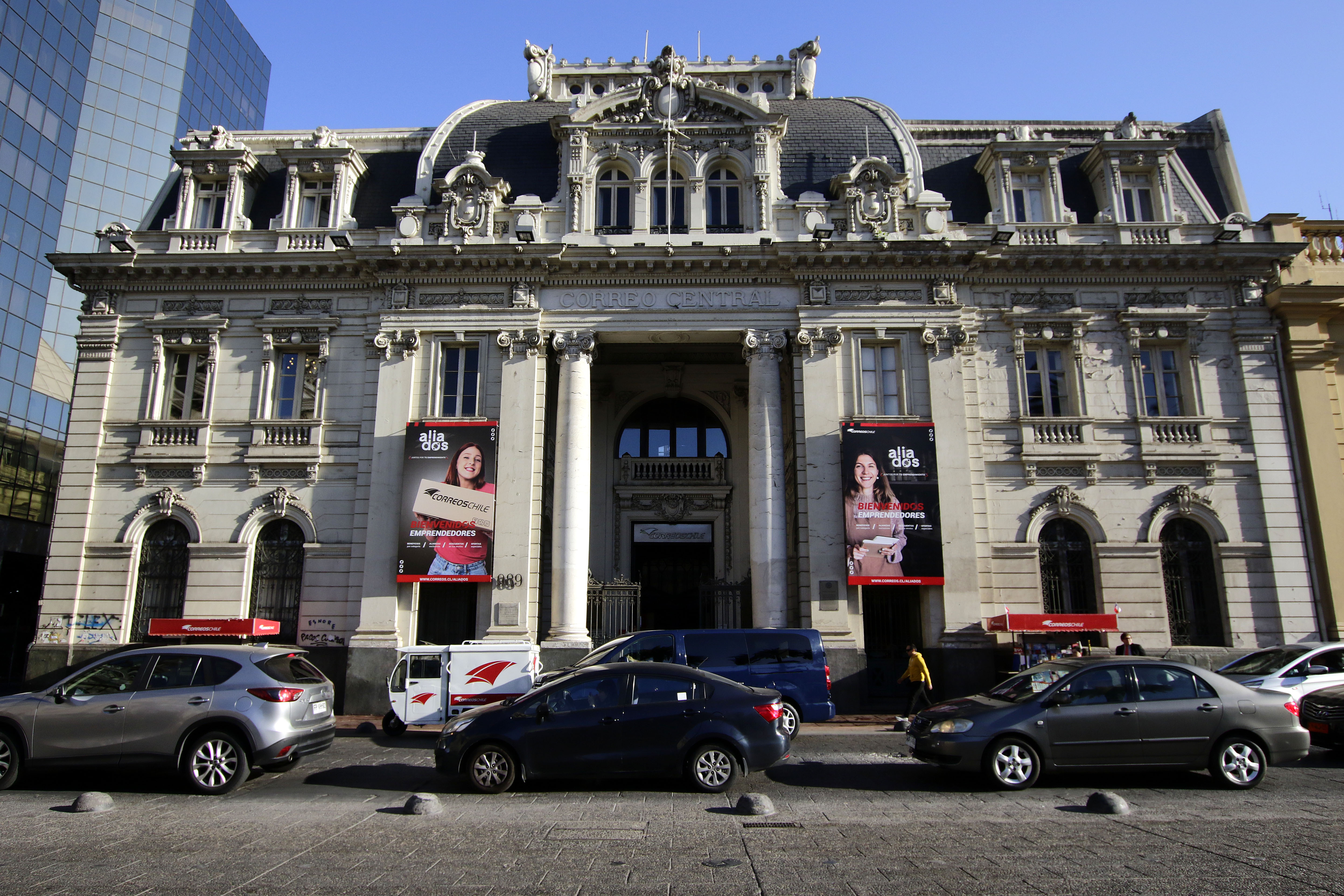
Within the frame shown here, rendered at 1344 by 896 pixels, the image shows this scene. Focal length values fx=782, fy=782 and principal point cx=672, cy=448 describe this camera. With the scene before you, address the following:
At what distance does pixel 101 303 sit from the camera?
Result: 72.9 feet

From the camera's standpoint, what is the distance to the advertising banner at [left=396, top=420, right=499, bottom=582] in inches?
785

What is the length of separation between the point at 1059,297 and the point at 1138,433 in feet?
14.0

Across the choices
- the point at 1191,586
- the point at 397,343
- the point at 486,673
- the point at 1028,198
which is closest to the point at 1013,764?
the point at 486,673

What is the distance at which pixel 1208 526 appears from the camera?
Result: 810 inches

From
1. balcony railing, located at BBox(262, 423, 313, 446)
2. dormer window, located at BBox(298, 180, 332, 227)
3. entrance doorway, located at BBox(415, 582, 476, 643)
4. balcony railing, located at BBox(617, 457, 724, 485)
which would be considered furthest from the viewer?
balcony railing, located at BBox(617, 457, 724, 485)

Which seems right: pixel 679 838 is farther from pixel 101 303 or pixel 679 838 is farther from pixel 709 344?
pixel 101 303

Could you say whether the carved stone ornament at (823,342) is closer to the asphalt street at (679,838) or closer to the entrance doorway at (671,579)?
the entrance doorway at (671,579)

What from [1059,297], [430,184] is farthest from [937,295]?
[430,184]

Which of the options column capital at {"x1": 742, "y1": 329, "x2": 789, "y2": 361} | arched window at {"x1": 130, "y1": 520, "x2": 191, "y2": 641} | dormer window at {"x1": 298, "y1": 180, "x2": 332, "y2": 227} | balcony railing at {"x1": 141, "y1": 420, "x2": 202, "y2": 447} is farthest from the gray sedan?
dormer window at {"x1": 298, "y1": 180, "x2": 332, "y2": 227}

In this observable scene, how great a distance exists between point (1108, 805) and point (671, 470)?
18333 millimetres

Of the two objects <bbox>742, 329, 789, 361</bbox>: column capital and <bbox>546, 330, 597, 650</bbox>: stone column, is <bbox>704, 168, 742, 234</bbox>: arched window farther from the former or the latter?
<bbox>546, 330, 597, 650</bbox>: stone column

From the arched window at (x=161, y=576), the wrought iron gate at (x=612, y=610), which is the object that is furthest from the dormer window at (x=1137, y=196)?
the arched window at (x=161, y=576)

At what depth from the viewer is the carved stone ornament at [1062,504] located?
2066 cm

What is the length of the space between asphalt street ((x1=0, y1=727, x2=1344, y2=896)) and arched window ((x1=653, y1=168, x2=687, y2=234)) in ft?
52.9
